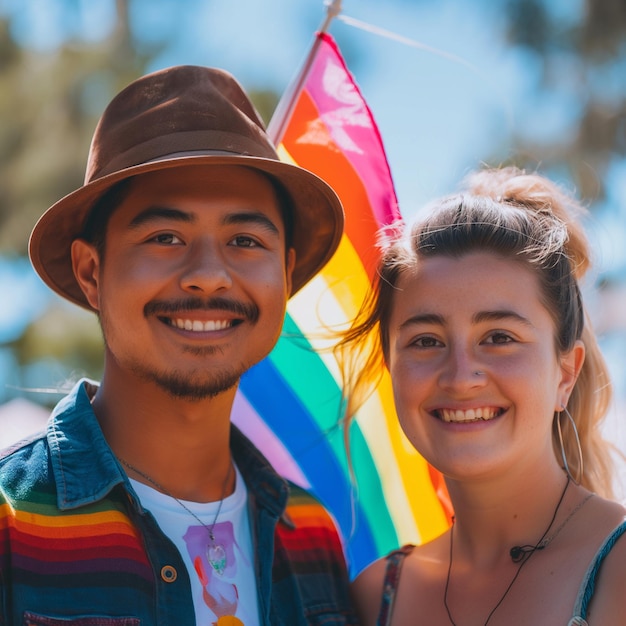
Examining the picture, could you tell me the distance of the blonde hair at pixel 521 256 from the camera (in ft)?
10.2

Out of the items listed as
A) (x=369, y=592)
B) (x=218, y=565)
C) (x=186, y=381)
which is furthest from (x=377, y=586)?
(x=186, y=381)

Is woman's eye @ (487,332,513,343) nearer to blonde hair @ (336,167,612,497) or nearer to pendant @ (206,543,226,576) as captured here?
blonde hair @ (336,167,612,497)

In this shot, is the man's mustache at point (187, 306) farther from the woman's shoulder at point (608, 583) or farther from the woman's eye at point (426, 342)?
the woman's shoulder at point (608, 583)

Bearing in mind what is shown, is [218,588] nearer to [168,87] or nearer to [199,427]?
[199,427]

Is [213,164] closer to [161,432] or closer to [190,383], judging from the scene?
[190,383]

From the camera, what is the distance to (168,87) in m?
3.17

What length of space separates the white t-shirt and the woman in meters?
0.46

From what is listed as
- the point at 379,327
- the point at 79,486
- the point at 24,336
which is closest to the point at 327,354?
the point at 379,327

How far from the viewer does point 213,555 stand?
2949mm

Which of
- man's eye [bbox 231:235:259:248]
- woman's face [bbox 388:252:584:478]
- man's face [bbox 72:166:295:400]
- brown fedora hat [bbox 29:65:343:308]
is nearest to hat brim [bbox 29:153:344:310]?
brown fedora hat [bbox 29:65:343:308]

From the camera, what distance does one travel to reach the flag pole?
3.95 metres

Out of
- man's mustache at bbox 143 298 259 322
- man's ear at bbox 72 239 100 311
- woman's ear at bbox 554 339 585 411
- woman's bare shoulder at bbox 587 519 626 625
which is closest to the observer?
woman's bare shoulder at bbox 587 519 626 625

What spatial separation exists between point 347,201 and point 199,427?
3.83 ft

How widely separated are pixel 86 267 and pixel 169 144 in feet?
1.70
